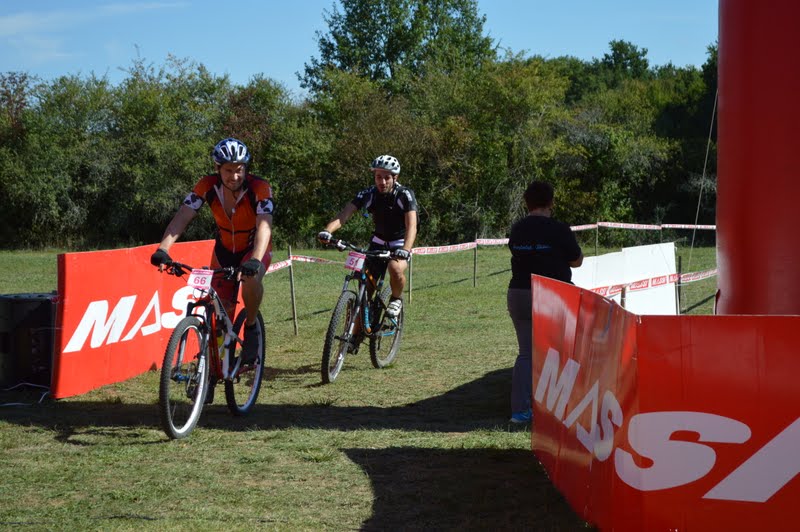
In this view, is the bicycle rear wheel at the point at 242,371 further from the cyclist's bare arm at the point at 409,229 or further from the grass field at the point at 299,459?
the cyclist's bare arm at the point at 409,229

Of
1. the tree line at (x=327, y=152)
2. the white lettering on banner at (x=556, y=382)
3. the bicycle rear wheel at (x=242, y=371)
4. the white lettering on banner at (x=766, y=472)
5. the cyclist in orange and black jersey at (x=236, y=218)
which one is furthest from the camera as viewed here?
the tree line at (x=327, y=152)

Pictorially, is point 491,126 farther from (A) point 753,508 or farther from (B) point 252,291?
(A) point 753,508

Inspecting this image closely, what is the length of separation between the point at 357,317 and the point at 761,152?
4218 mm

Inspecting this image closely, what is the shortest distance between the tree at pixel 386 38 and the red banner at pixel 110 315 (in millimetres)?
54045

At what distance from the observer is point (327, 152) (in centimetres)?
4412

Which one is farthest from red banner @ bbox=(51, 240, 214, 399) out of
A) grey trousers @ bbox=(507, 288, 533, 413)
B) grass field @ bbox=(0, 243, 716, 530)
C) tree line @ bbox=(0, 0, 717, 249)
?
tree line @ bbox=(0, 0, 717, 249)

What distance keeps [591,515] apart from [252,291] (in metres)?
3.47

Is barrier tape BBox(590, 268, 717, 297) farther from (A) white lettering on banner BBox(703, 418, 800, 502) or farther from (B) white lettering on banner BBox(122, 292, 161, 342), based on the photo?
(A) white lettering on banner BBox(703, 418, 800, 502)

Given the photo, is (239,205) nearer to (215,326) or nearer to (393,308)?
(215,326)

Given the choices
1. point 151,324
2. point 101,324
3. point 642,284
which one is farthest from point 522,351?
point 642,284

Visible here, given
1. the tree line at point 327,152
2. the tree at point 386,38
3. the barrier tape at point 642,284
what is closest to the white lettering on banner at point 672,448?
the barrier tape at point 642,284

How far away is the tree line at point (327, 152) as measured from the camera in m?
42.3

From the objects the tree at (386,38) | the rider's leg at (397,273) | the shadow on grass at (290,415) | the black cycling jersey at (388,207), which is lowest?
the shadow on grass at (290,415)

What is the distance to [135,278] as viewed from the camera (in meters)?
9.20
